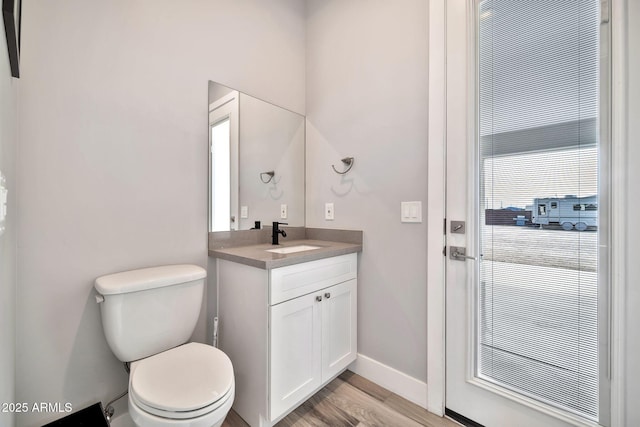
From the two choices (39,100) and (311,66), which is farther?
(311,66)

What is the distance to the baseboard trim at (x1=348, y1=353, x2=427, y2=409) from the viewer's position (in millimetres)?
1564

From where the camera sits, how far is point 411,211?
1614 millimetres

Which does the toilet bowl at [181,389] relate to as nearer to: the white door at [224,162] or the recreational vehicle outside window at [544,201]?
the white door at [224,162]

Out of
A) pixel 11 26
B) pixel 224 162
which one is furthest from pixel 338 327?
pixel 11 26

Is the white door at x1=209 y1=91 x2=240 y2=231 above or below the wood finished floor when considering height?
above

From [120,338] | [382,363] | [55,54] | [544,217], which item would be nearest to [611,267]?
[544,217]

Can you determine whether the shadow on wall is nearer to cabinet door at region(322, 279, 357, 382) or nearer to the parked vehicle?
cabinet door at region(322, 279, 357, 382)

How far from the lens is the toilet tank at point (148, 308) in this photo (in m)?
1.16

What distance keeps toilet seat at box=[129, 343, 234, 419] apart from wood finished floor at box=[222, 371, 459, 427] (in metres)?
0.50

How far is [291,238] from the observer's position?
208 centimetres

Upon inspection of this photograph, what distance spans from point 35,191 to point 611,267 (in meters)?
2.32

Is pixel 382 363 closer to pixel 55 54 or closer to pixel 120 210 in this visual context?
pixel 120 210

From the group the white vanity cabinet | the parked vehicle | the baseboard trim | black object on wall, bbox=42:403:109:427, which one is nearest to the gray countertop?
the white vanity cabinet

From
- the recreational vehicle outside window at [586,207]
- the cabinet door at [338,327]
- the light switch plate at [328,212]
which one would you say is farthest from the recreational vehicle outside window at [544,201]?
the light switch plate at [328,212]
